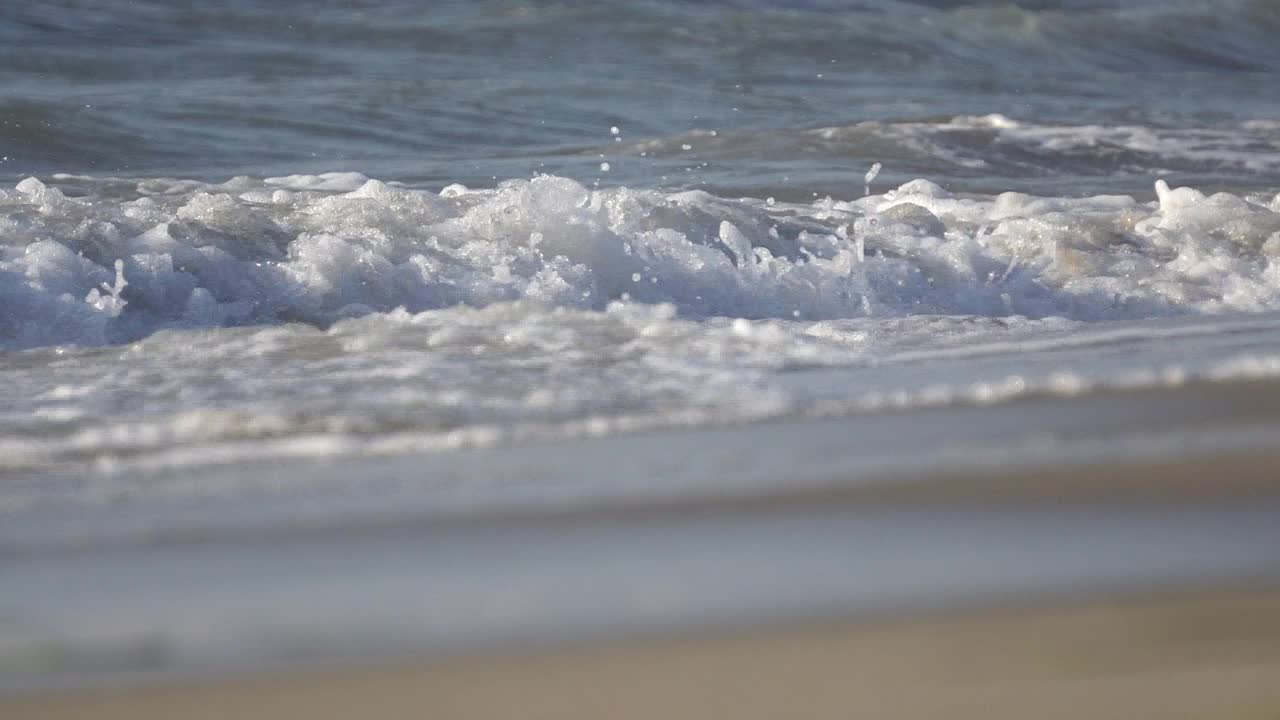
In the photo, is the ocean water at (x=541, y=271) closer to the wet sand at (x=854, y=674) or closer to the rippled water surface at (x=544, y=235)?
the rippled water surface at (x=544, y=235)

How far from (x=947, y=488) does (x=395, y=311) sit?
185cm

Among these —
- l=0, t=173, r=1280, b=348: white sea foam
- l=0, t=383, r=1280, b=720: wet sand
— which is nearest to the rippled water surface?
l=0, t=173, r=1280, b=348: white sea foam

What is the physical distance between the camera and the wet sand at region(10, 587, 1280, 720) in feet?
3.92

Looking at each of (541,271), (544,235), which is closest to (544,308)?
(541,271)

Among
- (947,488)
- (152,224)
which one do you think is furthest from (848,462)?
(152,224)

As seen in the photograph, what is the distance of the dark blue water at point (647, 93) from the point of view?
667 cm

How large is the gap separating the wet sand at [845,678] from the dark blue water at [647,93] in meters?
4.48

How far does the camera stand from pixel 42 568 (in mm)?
1690

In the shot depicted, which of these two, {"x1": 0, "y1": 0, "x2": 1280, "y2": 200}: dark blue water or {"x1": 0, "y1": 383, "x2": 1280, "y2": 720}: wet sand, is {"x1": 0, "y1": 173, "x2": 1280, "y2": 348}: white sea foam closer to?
{"x1": 0, "y1": 0, "x2": 1280, "y2": 200}: dark blue water

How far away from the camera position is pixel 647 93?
8805mm

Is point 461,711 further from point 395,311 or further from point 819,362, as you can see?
point 395,311

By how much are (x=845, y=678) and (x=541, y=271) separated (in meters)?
2.67

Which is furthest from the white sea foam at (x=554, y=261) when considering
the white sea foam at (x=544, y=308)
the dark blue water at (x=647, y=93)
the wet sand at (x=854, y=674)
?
the wet sand at (x=854, y=674)

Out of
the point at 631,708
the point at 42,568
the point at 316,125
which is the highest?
the point at 631,708
